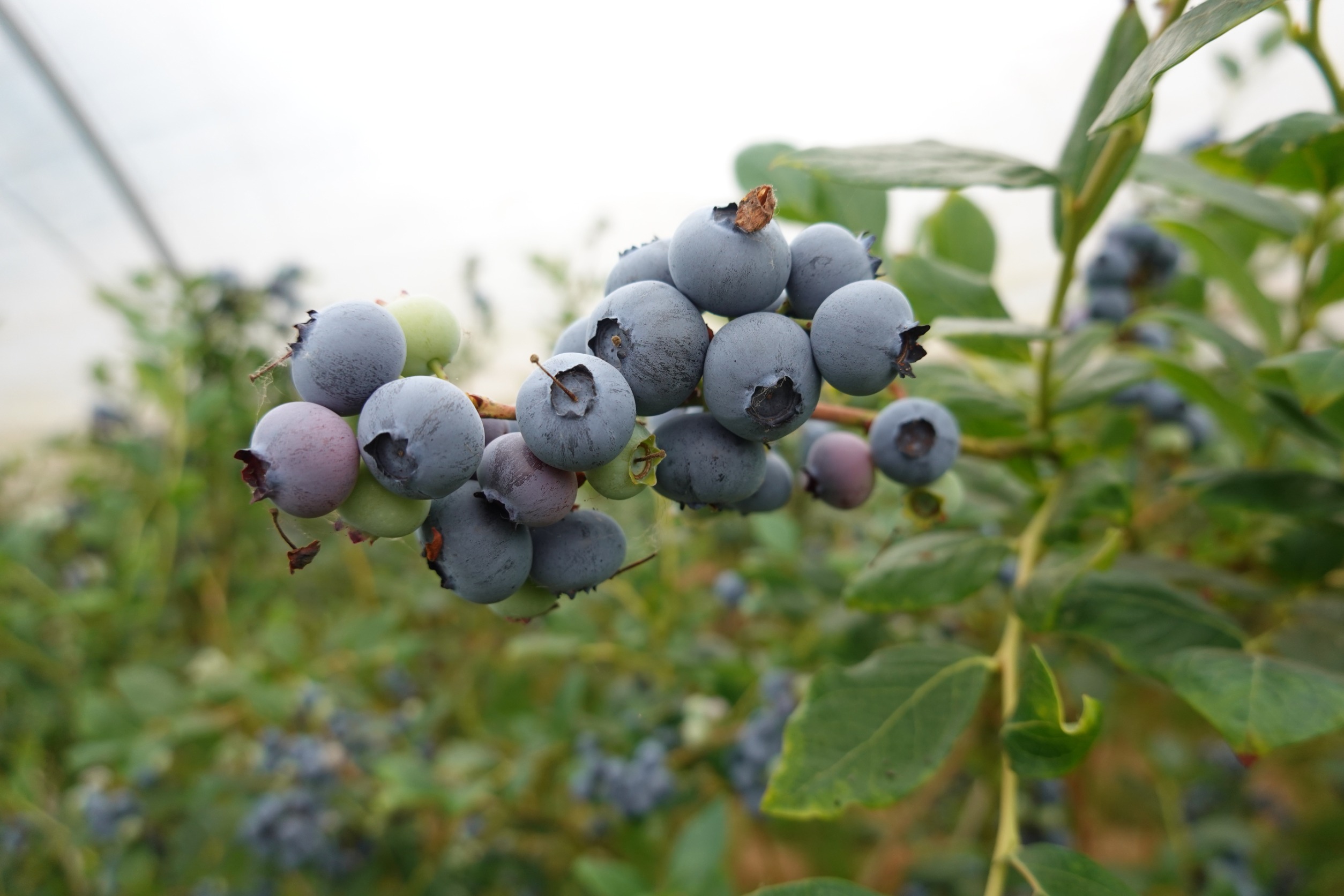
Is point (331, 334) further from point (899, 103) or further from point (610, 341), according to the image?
point (899, 103)

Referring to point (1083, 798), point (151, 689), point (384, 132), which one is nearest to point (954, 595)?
point (1083, 798)

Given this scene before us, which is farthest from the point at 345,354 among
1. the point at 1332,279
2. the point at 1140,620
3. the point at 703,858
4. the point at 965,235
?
the point at 1332,279

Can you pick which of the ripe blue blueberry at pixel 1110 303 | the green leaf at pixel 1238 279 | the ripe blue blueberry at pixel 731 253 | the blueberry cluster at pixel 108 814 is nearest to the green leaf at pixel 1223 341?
the green leaf at pixel 1238 279

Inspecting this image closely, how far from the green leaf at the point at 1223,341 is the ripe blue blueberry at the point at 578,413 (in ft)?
2.68

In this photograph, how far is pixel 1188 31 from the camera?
449 mm

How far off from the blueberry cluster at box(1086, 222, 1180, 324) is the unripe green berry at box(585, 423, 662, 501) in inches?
50.0

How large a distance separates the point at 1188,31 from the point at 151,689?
2194 millimetres

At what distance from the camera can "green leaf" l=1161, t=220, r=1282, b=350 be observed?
993mm

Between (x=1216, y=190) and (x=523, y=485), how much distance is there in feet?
3.07

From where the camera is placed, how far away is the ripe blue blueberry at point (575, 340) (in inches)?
21.8

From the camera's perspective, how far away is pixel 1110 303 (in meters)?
1.41

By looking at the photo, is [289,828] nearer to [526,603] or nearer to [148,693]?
[148,693]

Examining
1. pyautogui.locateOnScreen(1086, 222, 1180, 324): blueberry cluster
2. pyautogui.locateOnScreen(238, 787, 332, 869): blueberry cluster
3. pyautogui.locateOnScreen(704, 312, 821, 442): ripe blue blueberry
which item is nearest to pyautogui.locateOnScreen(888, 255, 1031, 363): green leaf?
pyautogui.locateOnScreen(704, 312, 821, 442): ripe blue blueberry

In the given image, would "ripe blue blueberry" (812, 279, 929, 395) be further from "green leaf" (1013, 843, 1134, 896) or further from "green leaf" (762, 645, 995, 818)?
"green leaf" (1013, 843, 1134, 896)
